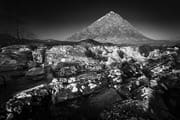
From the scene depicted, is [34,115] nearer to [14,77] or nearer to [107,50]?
[14,77]

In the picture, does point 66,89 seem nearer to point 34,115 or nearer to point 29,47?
point 34,115

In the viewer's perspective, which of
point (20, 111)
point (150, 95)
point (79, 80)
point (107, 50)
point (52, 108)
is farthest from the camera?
point (107, 50)

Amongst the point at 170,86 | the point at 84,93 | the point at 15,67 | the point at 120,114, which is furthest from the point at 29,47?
the point at 170,86

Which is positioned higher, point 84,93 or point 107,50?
point 107,50

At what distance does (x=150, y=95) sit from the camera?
3975 centimetres

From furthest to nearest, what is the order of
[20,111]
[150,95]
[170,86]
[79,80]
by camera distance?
[170,86], [79,80], [150,95], [20,111]

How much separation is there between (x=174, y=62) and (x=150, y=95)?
2649cm

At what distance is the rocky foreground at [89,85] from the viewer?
34.1m

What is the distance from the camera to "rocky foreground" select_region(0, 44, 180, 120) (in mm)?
34125

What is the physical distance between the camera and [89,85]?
43438mm

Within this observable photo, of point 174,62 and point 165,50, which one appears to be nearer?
point 174,62

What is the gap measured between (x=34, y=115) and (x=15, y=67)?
22431 mm

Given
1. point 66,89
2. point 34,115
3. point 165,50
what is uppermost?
point 165,50

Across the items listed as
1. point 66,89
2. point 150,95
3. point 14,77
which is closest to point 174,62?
point 150,95
